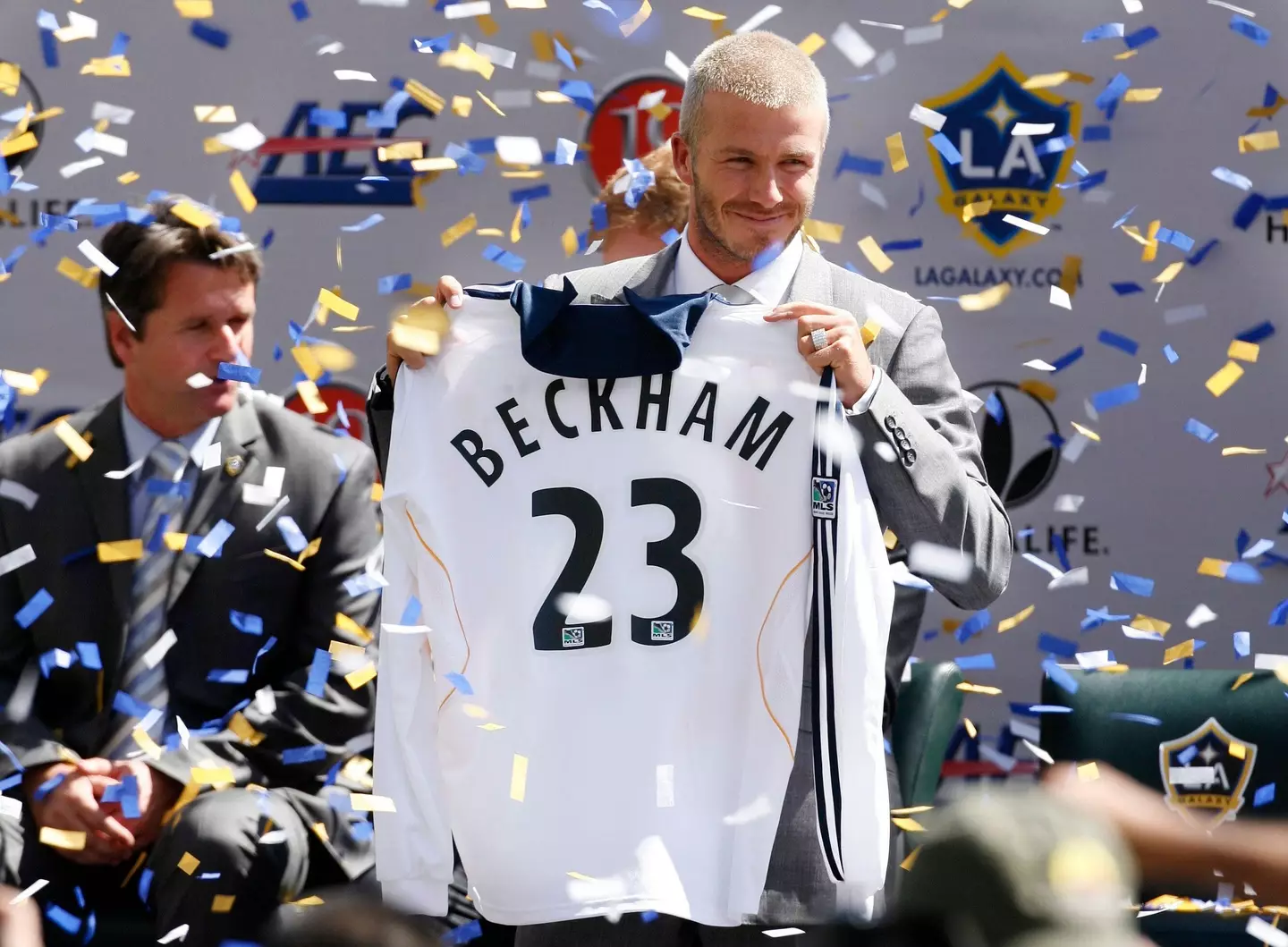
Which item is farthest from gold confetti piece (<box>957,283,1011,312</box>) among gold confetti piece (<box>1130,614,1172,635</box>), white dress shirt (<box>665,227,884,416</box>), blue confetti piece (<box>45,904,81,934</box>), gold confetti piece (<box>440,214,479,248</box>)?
blue confetti piece (<box>45,904,81,934</box>)

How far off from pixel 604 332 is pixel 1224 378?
1.99 m

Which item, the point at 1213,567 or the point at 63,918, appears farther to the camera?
the point at 1213,567

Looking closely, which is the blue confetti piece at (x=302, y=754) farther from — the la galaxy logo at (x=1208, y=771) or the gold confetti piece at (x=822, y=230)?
the la galaxy logo at (x=1208, y=771)

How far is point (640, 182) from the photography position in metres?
3.40

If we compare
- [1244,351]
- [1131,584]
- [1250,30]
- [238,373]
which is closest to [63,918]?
[238,373]

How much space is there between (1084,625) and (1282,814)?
0.62 meters

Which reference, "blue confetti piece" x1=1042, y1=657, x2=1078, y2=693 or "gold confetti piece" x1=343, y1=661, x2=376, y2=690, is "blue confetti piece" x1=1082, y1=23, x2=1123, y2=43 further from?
"gold confetti piece" x1=343, y1=661, x2=376, y2=690

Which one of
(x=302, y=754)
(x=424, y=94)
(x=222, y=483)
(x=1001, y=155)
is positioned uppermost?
(x=424, y=94)

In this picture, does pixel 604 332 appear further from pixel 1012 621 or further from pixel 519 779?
pixel 1012 621

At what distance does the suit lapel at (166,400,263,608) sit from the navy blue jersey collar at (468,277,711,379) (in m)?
1.05

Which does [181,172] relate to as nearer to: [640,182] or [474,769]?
[640,182]

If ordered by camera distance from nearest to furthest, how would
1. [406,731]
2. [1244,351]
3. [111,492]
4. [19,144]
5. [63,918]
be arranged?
1. [406,731]
2. [63,918]
3. [111,492]
4. [19,144]
5. [1244,351]

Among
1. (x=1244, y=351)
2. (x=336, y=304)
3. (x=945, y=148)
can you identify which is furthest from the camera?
(x=1244, y=351)

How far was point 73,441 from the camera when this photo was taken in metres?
3.24
